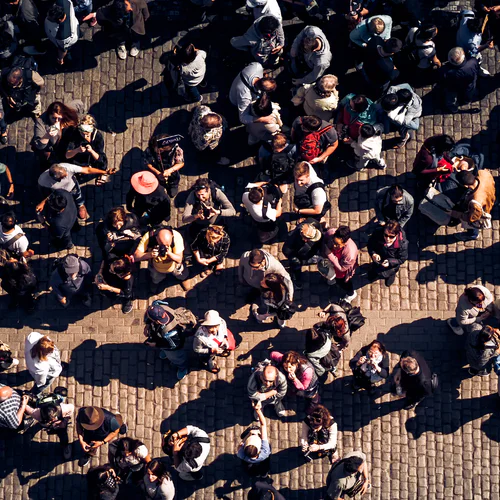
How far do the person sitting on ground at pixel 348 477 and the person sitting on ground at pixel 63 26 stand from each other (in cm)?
961

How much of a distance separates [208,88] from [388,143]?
12.7 ft

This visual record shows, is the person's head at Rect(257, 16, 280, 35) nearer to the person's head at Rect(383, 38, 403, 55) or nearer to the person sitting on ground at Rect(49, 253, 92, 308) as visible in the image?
the person's head at Rect(383, 38, 403, 55)

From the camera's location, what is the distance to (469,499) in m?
13.0

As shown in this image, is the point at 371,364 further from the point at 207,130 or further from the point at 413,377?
the point at 207,130

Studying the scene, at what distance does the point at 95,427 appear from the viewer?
12281mm

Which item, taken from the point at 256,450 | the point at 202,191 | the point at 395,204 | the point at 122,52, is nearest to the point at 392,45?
the point at 395,204

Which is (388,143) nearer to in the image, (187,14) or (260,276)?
(260,276)

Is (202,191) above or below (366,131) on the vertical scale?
below

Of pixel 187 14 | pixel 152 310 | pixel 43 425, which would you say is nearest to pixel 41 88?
pixel 187 14

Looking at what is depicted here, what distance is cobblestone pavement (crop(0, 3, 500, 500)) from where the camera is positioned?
→ 13.2 m

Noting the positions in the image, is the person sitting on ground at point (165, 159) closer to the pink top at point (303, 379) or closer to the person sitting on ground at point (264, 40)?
the person sitting on ground at point (264, 40)

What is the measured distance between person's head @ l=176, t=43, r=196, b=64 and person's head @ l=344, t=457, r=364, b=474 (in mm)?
7687

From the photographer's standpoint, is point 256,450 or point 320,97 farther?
point 320,97

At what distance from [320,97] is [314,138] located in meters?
0.86
